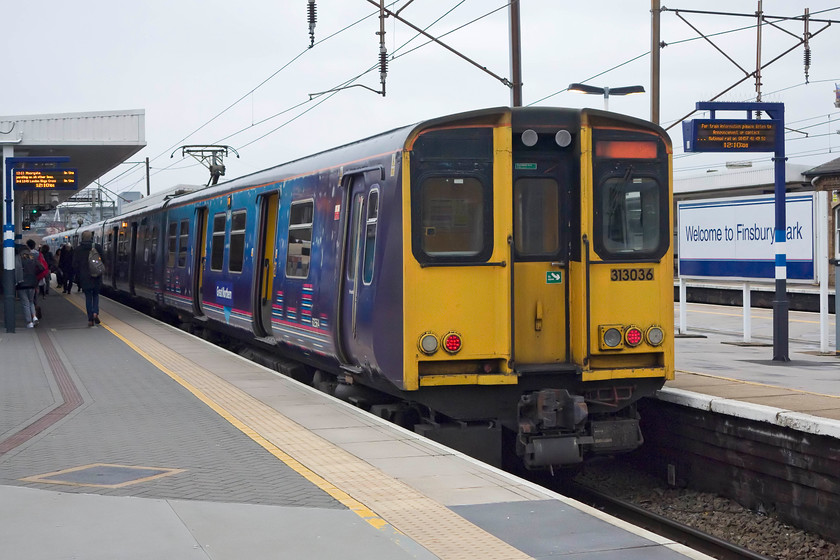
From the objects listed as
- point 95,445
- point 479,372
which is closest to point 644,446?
point 479,372

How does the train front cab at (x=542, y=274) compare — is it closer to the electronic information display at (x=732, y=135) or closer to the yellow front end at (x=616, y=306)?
the yellow front end at (x=616, y=306)

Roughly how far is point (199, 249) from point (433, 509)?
43.2 feet

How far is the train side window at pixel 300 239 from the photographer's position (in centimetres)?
1136

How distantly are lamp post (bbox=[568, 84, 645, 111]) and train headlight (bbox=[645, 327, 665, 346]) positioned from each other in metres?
14.9

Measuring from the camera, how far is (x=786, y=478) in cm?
832

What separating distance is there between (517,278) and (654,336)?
4.41 feet

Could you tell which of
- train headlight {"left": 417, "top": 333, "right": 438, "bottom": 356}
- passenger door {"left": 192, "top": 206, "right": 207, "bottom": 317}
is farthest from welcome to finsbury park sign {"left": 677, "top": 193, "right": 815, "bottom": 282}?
train headlight {"left": 417, "top": 333, "right": 438, "bottom": 356}

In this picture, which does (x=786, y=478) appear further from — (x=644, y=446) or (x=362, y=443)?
(x=362, y=443)

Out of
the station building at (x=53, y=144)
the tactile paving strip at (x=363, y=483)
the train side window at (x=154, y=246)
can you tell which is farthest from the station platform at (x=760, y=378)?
the station building at (x=53, y=144)

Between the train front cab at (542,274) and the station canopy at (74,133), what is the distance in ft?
51.8

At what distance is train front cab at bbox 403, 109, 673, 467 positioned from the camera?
8.51m

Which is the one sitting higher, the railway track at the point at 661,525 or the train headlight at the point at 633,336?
the train headlight at the point at 633,336

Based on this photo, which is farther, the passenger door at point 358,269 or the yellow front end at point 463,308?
the passenger door at point 358,269

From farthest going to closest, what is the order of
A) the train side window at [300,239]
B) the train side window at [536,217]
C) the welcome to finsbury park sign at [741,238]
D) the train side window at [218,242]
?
the welcome to finsbury park sign at [741,238] → the train side window at [218,242] → the train side window at [300,239] → the train side window at [536,217]
